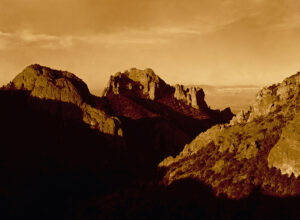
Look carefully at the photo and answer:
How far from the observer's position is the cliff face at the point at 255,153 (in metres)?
125

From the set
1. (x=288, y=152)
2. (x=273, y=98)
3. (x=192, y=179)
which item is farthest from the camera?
(x=273, y=98)

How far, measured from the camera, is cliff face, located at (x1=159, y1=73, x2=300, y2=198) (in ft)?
411

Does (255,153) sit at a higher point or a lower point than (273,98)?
lower

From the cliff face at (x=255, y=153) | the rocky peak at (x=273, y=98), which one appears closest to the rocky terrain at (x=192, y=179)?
the cliff face at (x=255, y=153)

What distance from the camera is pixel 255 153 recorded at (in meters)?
141

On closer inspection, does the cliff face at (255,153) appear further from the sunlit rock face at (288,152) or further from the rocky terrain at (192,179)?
the rocky terrain at (192,179)

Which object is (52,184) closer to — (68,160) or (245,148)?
(68,160)

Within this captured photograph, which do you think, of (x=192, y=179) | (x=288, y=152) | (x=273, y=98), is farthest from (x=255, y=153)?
(x=273, y=98)

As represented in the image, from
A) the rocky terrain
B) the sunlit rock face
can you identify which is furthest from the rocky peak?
the sunlit rock face

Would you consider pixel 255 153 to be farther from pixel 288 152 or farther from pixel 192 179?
pixel 192 179

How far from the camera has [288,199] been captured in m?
115

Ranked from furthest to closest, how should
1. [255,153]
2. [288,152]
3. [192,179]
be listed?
[192,179]
[255,153]
[288,152]

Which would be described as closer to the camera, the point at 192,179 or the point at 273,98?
the point at 192,179

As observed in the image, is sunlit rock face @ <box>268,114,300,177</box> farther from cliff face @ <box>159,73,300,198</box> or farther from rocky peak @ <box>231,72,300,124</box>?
rocky peak @ <box>231,72,300,124</box>
